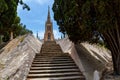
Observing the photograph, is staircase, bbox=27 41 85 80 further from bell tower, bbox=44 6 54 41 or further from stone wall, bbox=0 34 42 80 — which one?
bell tower, bbox=44 6 54 41

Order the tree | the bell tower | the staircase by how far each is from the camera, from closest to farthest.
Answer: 1. the tree
2. the staircase
3. the bell tower

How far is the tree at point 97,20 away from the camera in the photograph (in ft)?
29.5

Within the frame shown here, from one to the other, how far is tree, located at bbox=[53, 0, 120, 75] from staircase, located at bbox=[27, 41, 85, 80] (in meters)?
1.58

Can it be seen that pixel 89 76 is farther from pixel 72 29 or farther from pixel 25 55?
pixel 25 55

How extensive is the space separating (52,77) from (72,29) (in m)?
2.56

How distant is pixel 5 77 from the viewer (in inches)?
350

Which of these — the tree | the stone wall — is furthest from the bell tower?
the tree

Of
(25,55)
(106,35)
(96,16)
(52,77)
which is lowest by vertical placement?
(52,77)

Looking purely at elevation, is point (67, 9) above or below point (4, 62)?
above

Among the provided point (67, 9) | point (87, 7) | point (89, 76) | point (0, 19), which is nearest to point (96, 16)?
point (87, 7)

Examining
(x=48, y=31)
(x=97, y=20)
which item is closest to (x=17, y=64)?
(x=97, y=20)

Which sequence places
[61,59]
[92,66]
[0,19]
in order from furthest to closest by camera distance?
1. [0,19]
2. [61,59]
3. [92,66]

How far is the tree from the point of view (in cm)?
898

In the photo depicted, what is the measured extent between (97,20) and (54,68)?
3.12 m
